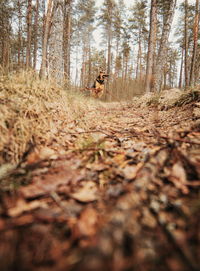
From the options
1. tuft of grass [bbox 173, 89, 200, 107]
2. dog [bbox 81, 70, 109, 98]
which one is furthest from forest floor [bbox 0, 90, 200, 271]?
dog [bbox 81, 70, 109, 98]

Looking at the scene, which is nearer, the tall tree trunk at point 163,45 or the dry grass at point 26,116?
the dry grass at point 26,116

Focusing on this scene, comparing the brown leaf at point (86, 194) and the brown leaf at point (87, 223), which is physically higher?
the brown leaf at point (86, 194)

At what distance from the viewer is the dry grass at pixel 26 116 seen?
112 centimetres

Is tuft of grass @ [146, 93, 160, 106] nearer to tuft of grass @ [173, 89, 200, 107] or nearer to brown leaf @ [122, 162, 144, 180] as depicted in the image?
tuft of grass @ [173, 89, 200, 107]

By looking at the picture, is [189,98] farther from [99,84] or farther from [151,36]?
[151,36]

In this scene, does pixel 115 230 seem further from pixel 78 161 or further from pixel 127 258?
pixel 78 161

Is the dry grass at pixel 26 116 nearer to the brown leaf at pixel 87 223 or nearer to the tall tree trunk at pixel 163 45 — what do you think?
Result: the brown leaf at pixel 87 223

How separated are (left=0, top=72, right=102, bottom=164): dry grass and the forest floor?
0.49 ft

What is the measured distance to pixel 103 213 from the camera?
67cm

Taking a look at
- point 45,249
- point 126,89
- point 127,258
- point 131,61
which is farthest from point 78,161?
point 131,61

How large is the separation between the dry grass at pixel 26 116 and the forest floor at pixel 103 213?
150 millimetres

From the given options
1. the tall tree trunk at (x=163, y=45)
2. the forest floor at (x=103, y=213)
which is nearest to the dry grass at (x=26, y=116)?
the forest floor at (x=103, y=213)

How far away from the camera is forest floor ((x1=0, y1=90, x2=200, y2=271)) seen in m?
0.49

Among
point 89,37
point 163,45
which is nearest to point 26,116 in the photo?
point 163,45
